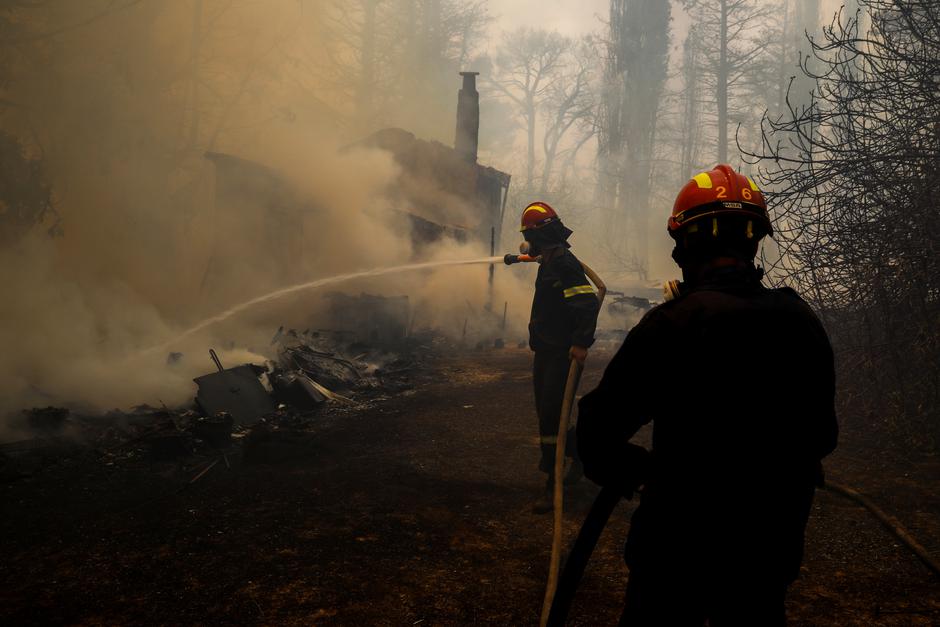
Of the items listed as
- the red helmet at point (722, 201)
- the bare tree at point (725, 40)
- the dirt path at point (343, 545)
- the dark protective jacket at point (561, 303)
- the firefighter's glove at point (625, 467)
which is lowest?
the dirt path at point (343, 545)

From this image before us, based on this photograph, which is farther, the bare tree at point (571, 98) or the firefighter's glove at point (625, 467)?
the bare tree at point (571, 98)

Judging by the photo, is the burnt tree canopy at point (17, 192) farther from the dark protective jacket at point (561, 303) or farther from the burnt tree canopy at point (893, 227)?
the burnt tree canopy at point (893, 227)

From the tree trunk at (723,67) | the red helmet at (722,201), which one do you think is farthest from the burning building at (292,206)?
the tree trunk at (723,67)

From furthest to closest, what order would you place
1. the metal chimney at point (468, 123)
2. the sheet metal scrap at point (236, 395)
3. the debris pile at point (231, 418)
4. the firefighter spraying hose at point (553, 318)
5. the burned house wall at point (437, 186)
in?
the metal chimney at point (468, 123)
the burned house wall at point (437, 186)
the sheet metal scrap at point (236, 395)
the debris pile at point (231, 418)
the firefighter spraying hose at point (553, 318)

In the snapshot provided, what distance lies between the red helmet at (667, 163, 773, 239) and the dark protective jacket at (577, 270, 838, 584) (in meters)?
0.22

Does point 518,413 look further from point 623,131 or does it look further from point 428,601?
point 623,131

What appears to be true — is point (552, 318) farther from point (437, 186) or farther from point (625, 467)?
point (437, 186)

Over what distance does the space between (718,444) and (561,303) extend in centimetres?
326

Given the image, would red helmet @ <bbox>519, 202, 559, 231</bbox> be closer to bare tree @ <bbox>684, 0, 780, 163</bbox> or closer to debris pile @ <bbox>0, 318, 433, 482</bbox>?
debris pile @ <bbox>0, 318, 433, 482</bbox>

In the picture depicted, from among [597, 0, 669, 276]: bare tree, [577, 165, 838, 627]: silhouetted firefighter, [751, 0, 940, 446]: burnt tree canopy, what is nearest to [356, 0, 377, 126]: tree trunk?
[597, 0, 669, 276]: bare tree

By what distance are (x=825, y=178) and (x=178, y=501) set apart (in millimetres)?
7204

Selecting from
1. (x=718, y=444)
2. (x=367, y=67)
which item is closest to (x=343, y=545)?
(x=718, y=444)

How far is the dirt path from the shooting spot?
3342mm

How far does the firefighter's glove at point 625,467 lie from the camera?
1.79 metres
